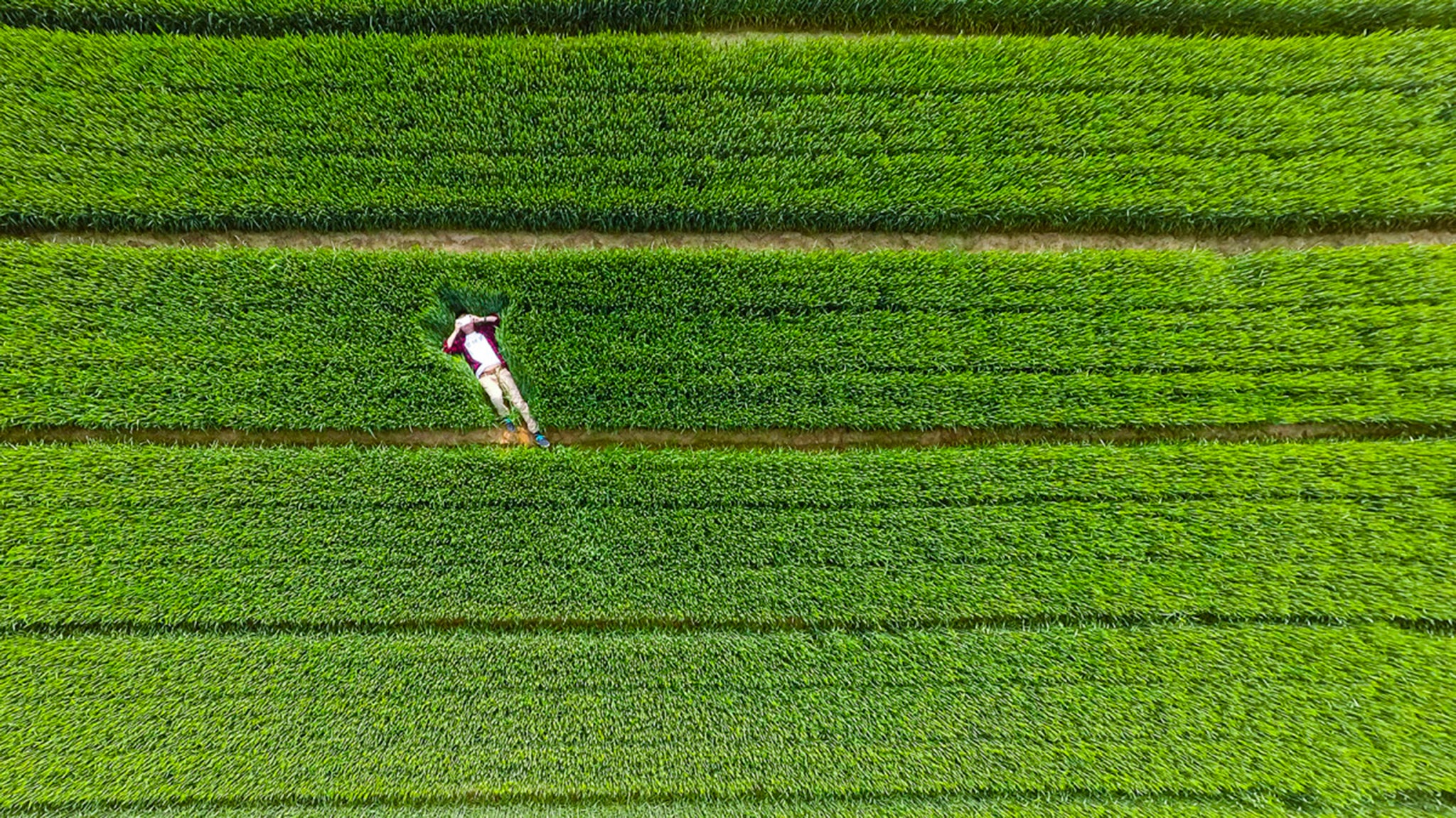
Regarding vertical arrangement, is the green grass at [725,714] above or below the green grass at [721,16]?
below

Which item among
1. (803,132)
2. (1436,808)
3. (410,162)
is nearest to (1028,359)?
(803,132)

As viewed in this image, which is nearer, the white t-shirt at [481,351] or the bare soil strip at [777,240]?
the white t-shirt at [481,351]

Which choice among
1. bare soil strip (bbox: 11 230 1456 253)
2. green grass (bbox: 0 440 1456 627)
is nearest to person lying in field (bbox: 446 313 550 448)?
green grass (bbox: 0 440 1456 627)

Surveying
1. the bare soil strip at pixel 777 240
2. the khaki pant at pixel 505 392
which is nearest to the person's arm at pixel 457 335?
the khaki pant at pixel 505 392

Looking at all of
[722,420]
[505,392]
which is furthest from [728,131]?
[505,392]

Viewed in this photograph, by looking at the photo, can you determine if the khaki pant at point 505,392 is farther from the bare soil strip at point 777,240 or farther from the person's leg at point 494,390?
the bare soil strip at point 777,240

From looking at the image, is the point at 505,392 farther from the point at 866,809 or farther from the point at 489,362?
the point at 866,809

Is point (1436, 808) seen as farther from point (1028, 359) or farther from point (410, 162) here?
point (410, 162)
